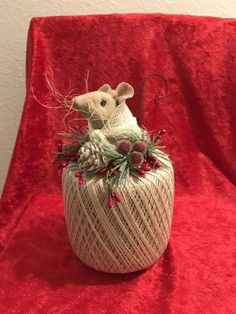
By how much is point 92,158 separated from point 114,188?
0.21 ft

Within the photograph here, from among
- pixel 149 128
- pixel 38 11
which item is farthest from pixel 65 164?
pixel 38 11

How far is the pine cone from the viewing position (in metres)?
0.65

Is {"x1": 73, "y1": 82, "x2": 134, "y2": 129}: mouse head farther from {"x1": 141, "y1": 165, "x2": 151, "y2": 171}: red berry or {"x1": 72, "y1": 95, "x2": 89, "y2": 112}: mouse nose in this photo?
{"x1": 141, "y1": 165, "x2": 151, "y2": 171}: red berry

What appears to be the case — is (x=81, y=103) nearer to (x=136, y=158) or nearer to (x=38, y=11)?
(x=136, y=158)

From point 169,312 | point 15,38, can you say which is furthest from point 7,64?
point 169,312

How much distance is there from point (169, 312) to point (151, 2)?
78cm

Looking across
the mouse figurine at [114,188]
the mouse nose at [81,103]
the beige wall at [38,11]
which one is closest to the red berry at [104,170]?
the mouse figurine at [114,188]

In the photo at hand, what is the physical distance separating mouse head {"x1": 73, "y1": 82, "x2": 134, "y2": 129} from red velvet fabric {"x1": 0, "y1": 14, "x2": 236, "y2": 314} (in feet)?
0.93

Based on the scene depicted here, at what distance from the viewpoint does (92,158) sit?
647 millimetres

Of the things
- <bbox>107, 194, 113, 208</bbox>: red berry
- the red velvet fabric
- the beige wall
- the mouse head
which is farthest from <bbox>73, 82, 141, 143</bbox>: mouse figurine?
the beige wall

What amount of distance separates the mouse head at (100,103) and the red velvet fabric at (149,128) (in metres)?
0.28

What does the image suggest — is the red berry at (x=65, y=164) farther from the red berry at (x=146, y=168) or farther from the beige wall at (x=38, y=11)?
the beige wall at (x=38, y=11)

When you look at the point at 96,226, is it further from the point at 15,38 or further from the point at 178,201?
the point at 15,38

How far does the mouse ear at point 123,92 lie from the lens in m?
0.70
